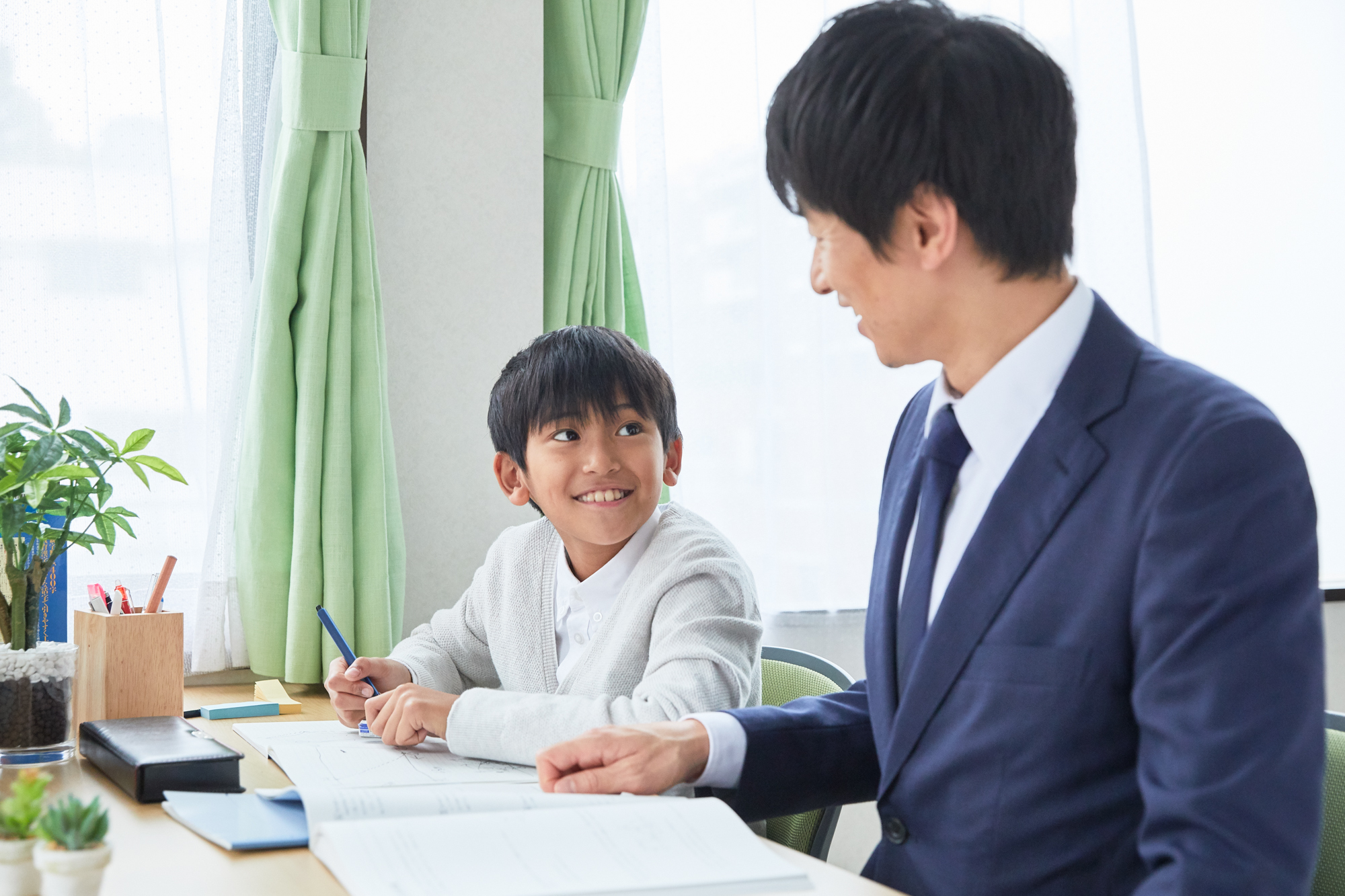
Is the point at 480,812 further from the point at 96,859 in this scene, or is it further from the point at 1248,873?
the point at 1248,873

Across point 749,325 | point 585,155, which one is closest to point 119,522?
point 585,155

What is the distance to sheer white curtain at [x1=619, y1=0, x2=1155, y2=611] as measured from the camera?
7.61ft

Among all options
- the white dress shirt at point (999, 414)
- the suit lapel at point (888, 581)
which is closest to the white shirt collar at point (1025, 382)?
the white dress shirt at point (999, 414)

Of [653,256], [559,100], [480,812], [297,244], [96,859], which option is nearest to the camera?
[96,859]

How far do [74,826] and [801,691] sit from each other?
98cm

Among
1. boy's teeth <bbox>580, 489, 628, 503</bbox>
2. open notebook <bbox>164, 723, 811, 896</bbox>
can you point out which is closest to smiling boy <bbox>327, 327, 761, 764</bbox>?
boy's teeth <bbox>580, 489, 628, 503</bbox>

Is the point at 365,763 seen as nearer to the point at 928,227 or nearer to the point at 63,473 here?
the point at 63,473

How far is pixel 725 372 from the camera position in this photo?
7.86 ft

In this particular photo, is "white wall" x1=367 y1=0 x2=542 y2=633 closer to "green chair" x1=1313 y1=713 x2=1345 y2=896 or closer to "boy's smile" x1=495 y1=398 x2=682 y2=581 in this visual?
"boy's smile" x1=495 y1=398 x2=682 y2=581

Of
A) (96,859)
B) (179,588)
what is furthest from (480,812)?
(179,588)

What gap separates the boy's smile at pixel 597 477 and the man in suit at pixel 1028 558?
38cm

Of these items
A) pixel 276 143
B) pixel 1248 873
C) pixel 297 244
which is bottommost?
pixel 1248 873

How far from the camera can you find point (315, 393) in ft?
5.74

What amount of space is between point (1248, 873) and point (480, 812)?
501 mm
